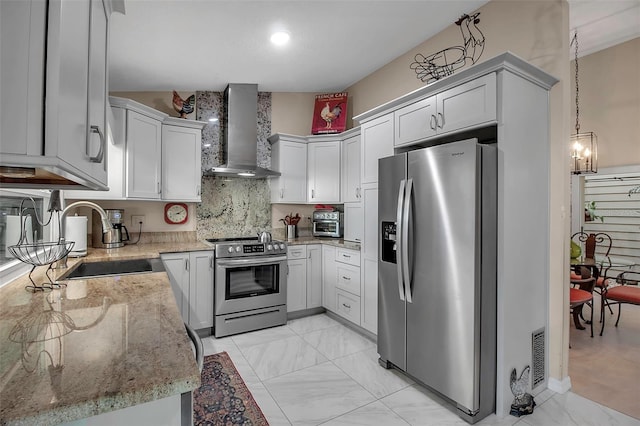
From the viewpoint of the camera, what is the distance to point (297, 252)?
150 inches

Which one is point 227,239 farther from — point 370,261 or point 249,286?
point 370,261

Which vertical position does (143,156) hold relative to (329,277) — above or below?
above

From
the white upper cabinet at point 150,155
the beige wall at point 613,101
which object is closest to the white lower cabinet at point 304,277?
the white upper cabinet at point 150,155

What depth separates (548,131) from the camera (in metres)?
2.32

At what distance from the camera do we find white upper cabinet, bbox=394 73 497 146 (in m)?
2.06

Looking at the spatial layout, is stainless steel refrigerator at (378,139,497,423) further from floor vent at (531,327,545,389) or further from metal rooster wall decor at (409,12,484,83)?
metal rooster wall decor at (409,12,484,83)

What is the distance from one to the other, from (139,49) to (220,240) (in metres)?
2.10

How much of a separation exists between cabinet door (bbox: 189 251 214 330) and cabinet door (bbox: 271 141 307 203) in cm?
125

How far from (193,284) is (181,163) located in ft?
4.40

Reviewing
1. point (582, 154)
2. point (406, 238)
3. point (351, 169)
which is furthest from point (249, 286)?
point (582, 154)

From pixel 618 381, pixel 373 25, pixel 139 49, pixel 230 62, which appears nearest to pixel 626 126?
pixel 618 381

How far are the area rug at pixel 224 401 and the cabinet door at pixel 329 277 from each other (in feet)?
4.69

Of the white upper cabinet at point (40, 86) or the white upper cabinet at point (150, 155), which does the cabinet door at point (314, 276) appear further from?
the white upper cabinet at point (40, 86)

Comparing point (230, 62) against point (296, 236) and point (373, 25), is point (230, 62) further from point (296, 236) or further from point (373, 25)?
point (296, 236)
